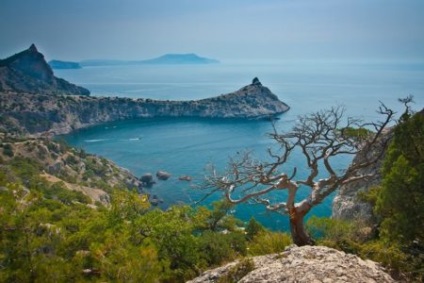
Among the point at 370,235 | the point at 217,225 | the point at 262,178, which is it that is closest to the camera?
the point at 262,178

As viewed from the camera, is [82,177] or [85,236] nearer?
[85,236]

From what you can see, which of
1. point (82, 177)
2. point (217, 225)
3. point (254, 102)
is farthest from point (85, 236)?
point (254, 102)

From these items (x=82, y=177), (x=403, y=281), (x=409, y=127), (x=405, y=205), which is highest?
(x=409, y=127)

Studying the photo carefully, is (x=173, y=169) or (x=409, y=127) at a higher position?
(x=409, y=127)

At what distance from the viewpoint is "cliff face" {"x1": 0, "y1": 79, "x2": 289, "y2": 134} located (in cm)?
15581

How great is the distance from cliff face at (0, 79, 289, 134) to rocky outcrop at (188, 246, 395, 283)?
143m

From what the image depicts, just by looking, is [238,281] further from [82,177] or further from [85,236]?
[82,177]

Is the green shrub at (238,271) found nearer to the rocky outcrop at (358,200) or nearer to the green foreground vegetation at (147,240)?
the green foreground vegetation at (147,240)

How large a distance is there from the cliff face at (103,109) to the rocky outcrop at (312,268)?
143 m

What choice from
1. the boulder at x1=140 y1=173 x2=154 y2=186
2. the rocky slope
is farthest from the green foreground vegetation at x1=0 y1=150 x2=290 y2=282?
the boulder at x1=140 y1=173 x2=154 y2=186

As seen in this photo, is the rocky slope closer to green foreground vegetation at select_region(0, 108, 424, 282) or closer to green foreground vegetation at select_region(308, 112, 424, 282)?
green foreground vegetation at select_region(0, 108, 424, 282)

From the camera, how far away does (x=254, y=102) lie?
18212 centimetres

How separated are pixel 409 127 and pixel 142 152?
104519 mm

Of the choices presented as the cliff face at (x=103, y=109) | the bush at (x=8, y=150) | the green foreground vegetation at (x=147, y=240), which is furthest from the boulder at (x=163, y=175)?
the cliff face at (x=103, y=109)
